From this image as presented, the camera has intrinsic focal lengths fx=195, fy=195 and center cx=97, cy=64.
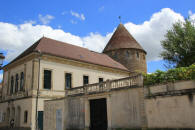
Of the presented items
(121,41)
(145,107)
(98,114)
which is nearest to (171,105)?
(145,107)

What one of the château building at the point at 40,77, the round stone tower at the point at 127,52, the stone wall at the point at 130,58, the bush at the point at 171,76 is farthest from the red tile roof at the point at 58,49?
the bush at the point at 171,76

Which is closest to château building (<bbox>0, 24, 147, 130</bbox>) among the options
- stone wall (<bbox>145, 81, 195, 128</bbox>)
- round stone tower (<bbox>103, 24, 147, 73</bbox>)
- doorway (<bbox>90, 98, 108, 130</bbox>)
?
doorway (<bbox>90, 98, 108, 130</bbox>)

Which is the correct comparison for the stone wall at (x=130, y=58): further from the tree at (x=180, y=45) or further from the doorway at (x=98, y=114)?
the doorway at (x=98, y=114)

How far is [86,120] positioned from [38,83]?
8.13m

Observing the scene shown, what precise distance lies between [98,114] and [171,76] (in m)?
6.88

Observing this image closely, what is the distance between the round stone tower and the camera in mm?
36531

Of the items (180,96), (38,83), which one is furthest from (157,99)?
(38,83)

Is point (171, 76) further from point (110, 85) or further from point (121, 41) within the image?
point (121, 41)

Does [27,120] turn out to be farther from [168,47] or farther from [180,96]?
[168,47]

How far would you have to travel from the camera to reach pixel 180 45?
23.5m

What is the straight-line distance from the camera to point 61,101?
17.8 meters

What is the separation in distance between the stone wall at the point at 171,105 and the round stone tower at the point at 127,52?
81.1 feet

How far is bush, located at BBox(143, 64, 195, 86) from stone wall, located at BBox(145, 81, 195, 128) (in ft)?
1.75

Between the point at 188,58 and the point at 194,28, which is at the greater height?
the point at 194,28
